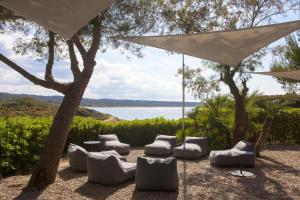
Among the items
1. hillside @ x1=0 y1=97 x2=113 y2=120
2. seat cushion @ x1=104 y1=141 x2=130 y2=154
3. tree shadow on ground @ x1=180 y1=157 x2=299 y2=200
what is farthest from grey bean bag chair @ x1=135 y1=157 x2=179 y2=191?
hillside @ x1=0 y1=97 x2=113 y2=120

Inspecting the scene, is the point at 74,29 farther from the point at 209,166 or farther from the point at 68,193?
the point at 209,166

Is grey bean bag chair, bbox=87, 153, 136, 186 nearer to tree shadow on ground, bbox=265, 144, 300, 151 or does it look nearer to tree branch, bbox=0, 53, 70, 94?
tree branch, bbox=0, 53, 70, 94

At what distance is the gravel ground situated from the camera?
5.27 meters

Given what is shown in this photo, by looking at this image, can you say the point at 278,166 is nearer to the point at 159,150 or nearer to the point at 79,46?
the point at 159,150

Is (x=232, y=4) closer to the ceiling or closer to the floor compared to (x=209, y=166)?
closer to the ceiling

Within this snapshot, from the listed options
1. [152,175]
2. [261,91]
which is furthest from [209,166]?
[261,91]

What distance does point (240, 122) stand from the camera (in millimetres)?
9078

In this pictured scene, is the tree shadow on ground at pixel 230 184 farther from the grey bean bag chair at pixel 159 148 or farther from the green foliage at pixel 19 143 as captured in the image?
the green foliage at pixel 19 143

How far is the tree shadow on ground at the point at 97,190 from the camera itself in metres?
5.27

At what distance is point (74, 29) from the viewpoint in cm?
388

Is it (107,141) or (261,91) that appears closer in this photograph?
(107,141)

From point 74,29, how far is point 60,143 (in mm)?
2476

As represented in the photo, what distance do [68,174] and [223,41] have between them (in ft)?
12.8

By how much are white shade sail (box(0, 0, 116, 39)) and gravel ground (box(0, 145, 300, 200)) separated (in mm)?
2705
